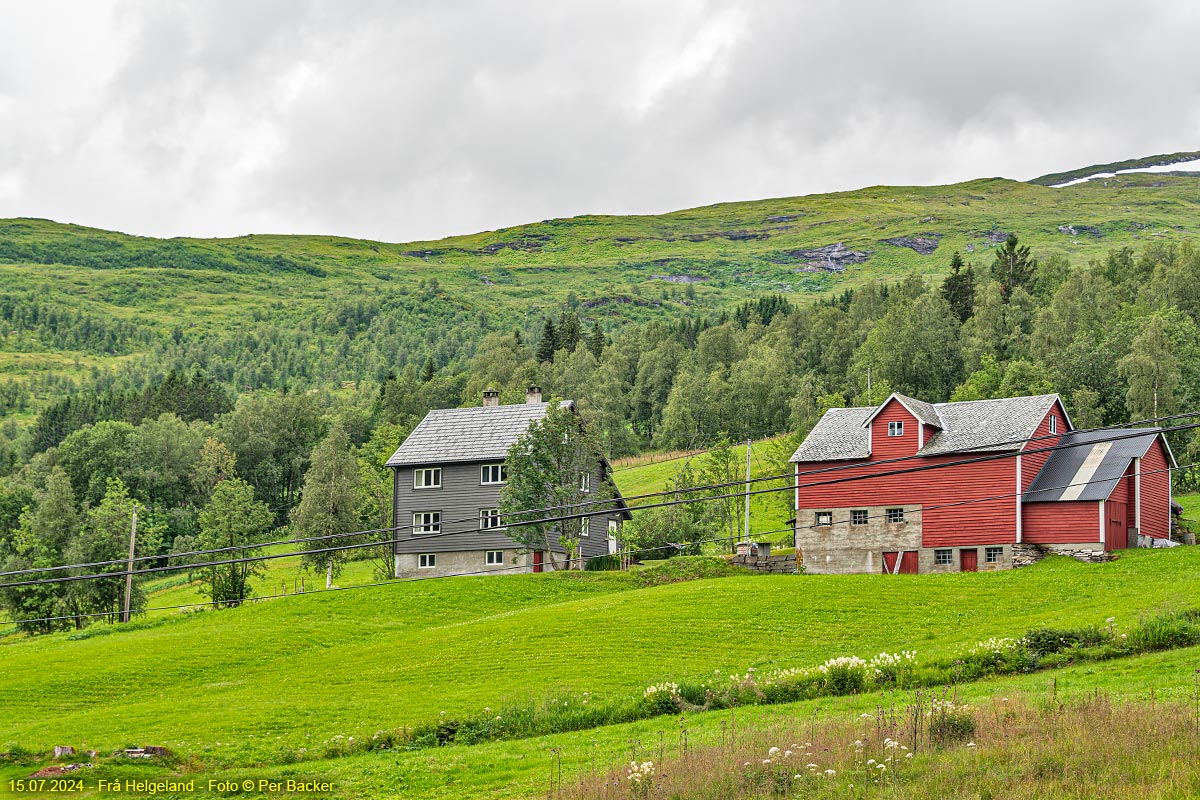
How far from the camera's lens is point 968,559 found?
199ft

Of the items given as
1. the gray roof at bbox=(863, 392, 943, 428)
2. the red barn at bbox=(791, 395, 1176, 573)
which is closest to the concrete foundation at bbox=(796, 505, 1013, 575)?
the red barn at bbox=(791, 395, 1176, 573)

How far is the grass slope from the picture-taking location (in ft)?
102

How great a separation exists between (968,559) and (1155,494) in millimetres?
10591

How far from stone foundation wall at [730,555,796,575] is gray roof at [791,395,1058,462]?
18.6 ft

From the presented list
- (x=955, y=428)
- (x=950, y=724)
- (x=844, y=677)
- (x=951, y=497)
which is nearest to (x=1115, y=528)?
(x=951, y=497)

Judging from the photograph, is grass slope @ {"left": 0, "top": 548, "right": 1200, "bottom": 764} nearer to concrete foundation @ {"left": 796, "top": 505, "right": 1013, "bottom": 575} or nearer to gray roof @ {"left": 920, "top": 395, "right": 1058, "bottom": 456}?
concrete foundation @ {"left": 796, "top": 505, "right": 1013, "bottom": 575}

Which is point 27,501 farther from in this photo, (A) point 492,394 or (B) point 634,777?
(B) point 634,777

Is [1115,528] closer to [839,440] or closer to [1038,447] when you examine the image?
[1038,447]

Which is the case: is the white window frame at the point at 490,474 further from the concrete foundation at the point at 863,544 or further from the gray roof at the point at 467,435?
the concrete foundation at the point at 863,544

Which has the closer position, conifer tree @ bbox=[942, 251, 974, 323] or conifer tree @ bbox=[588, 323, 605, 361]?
conifer tree @ bbox=[942, 251, 974, 323]

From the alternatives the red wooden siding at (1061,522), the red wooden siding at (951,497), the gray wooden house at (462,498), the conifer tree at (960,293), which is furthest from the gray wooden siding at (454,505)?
the conifer tree at (960,293)

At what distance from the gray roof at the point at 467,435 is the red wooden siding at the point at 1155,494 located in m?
30.9

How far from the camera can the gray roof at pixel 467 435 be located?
70.3 metres

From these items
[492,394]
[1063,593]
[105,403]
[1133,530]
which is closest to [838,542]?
[1133,530]
